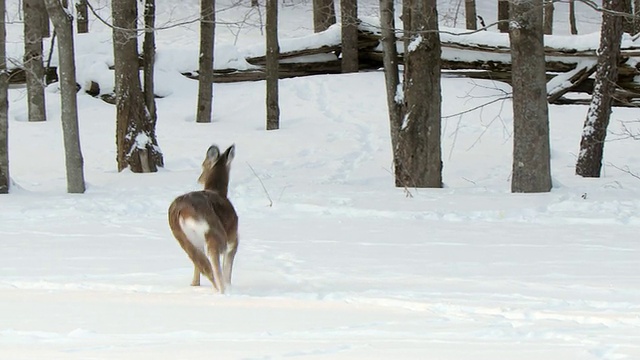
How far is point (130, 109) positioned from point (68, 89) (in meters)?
3.06

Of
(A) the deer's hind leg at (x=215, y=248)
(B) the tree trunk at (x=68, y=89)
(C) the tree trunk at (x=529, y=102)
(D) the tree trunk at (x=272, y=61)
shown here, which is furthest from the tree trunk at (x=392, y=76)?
(A) the deer's hind leg at (x=215, y=248)

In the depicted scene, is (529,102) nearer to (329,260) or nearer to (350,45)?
(329,260)

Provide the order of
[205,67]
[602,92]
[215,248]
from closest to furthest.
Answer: [215,248]
[602,92]
[205,67]

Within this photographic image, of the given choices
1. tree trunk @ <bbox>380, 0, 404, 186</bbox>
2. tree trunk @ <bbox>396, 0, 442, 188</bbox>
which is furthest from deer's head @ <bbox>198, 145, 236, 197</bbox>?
tree trunk @ <bbox>380, 0, 404, 186</bbox>

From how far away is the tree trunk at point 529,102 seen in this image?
516 inches

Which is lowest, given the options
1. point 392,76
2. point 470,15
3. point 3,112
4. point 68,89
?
point 3,112

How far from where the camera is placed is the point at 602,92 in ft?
52.8

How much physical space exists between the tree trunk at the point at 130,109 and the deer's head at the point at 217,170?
940cm

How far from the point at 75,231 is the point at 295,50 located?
16154 millimetres

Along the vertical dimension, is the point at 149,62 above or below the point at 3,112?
above

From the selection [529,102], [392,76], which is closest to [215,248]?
[529,102]

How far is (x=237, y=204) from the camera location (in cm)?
1284

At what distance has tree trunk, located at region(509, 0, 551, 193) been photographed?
1311 cm

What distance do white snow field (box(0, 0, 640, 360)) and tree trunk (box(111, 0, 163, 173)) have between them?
0.60m
